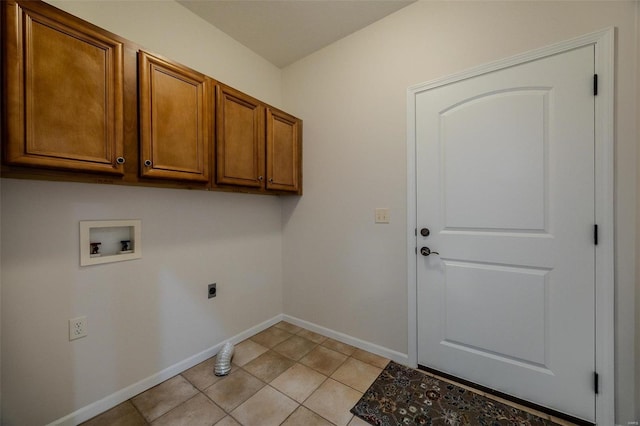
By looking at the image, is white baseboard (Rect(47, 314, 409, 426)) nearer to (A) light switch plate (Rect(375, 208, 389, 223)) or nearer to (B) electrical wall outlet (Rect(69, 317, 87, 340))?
(B) electrical wall outlet (Rect(69, 317, 87, 340))

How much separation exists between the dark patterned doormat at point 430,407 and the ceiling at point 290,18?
270cm

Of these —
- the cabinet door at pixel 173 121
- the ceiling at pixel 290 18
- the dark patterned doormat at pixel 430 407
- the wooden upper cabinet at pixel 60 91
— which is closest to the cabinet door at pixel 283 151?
the cabinet door at pixel 173 121

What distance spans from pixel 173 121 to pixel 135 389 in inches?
66.8

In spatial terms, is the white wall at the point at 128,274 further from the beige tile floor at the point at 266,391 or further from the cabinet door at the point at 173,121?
the cabinet door at the point at 173,121

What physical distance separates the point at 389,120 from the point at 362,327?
173 cm

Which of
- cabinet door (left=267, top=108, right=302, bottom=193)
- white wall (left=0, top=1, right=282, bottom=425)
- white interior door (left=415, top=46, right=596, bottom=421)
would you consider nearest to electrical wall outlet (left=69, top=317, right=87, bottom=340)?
white wall (left=0, top=1, right=282, bottom=425)

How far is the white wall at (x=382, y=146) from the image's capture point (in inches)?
47.9

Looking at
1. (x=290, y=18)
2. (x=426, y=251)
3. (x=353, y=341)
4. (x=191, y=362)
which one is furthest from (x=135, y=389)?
(x=290, y=18)

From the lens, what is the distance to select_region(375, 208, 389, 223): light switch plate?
1941 millimetres

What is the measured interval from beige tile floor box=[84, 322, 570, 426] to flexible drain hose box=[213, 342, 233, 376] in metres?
0.04

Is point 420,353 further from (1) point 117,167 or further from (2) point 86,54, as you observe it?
(2) point 86,54

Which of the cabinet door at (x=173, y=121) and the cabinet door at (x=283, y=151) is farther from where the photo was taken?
the cabinet door at (x=283, y=151)

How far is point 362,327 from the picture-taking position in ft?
6.84

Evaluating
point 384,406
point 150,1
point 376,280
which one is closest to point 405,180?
point 376,280
